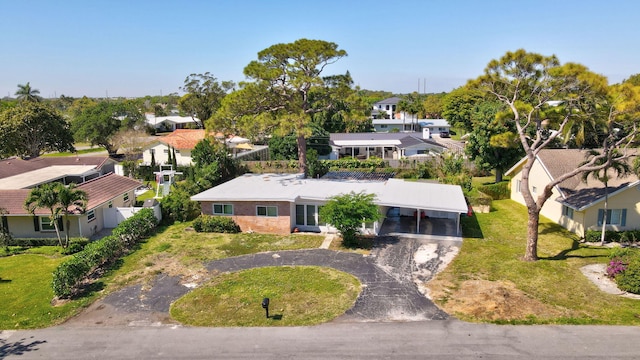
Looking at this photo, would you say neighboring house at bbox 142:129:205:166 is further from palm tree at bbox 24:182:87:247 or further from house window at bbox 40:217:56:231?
palm tree at bbox 24:182:87:247

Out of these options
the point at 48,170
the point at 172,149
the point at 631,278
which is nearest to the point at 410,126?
the point at 172,149

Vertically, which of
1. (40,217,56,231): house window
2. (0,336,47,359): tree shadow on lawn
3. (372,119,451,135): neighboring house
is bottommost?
(0,336,47,359): tree shadow on lawn

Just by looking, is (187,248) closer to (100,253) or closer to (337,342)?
(100,253)

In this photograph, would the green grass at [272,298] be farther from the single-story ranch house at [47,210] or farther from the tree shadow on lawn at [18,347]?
the single-story ranch house at [47,210]

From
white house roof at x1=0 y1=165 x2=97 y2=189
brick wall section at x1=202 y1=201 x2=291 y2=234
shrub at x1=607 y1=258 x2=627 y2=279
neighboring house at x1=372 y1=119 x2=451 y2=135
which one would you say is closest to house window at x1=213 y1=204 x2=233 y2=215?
brick wall section at x1=202 y1=201 x2=291 y2=234

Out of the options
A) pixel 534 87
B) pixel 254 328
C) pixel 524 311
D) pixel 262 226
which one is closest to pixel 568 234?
pixel 534 87

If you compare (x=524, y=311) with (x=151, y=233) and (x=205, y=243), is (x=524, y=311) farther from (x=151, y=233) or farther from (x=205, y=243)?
(x=151, y=233)

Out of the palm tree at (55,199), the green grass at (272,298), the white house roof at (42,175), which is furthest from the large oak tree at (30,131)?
the green grass at (272,298)
